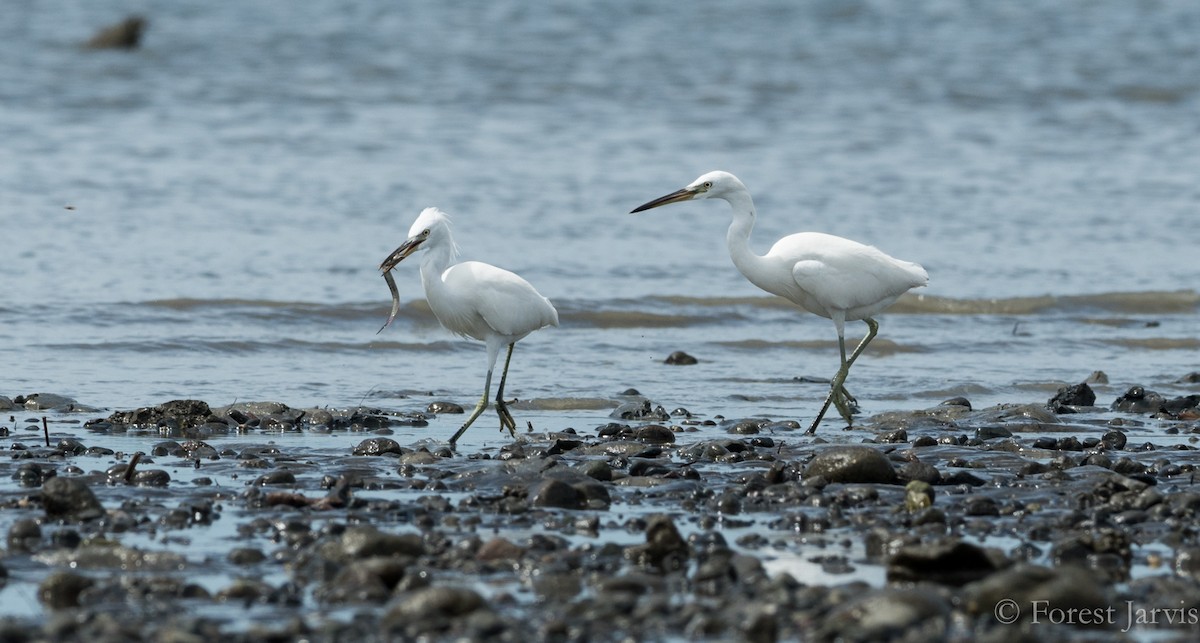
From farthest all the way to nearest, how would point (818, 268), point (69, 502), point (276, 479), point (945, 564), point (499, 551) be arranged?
point (818, 268) < point (276, 479) < point (69, 502) < point (499, 551) < point (945, 564)

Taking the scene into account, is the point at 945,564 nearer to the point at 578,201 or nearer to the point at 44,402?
the point at 44,402

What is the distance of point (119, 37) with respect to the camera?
31.8 meters

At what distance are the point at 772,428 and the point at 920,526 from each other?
3.18 metres

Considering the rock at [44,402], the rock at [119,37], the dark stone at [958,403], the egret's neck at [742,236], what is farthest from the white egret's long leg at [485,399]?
the rock at [119,37]

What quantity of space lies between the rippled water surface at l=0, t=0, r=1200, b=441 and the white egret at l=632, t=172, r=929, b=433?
903mm

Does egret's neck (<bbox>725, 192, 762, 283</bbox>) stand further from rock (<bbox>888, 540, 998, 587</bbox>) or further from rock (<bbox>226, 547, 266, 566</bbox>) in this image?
rock (<bbox>226, 547, 266, 566</bbox>)

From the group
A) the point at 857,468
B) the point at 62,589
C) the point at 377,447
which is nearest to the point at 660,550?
the point at 857,468

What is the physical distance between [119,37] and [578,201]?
15905mm

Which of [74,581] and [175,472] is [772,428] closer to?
[175,472]

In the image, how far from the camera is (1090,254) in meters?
18.3

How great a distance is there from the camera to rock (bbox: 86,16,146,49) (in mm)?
31766

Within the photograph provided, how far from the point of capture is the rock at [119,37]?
104 feet

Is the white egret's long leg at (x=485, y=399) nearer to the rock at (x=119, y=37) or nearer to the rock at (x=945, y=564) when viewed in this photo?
the rock at (x=945, y=564)

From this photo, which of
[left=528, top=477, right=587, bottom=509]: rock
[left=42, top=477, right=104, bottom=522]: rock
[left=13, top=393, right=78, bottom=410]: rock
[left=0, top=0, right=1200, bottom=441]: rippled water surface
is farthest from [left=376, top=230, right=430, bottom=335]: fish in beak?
[left=42, top=477, right=104, bottom=522]: rock
